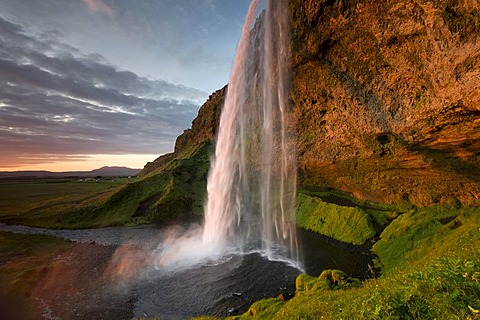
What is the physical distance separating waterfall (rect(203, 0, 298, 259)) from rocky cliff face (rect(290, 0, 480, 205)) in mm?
3472

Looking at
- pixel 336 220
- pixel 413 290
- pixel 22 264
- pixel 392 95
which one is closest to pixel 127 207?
pixel 22 264

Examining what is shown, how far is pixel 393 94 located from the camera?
911 inches

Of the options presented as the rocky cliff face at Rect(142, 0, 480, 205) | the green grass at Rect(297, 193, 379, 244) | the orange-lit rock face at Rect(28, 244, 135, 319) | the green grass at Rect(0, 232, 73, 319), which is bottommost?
the green grass at Rect(0, 232, 73, 319)

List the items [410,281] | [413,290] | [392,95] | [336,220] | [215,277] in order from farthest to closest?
[336,220] → [392,95] → [215,277] → [410,281] → [413,290]

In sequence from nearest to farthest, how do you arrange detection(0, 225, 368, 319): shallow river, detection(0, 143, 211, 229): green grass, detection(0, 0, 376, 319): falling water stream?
detection(0, 225, 368, 319): shallow river → detection(0, 0, 376, 319): falling water stream → detection(0, 143, 211, 229): green grass

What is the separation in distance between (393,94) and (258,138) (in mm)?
28341

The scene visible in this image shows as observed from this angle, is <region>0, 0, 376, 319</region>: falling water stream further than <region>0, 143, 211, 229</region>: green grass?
No

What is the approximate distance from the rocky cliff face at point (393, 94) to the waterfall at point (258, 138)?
3.47 metres

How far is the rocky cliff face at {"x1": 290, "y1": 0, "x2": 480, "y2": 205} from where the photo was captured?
58.0 ft

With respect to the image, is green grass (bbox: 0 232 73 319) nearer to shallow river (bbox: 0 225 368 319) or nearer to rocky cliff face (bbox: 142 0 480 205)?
shallow river (bbox: 0 225 368 319)

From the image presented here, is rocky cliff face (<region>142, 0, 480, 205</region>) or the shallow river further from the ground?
Result: rocky cliff face (<region>142, 0, 480, 205</region>)

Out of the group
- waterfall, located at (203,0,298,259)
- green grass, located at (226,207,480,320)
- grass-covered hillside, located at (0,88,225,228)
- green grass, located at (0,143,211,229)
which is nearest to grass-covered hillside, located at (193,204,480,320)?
green grass, located at (226,207,480,320)

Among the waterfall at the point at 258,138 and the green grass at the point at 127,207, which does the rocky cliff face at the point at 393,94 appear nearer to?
the waterfall at the point at 258,138

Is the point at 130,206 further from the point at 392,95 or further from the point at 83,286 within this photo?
the point at 392,95
